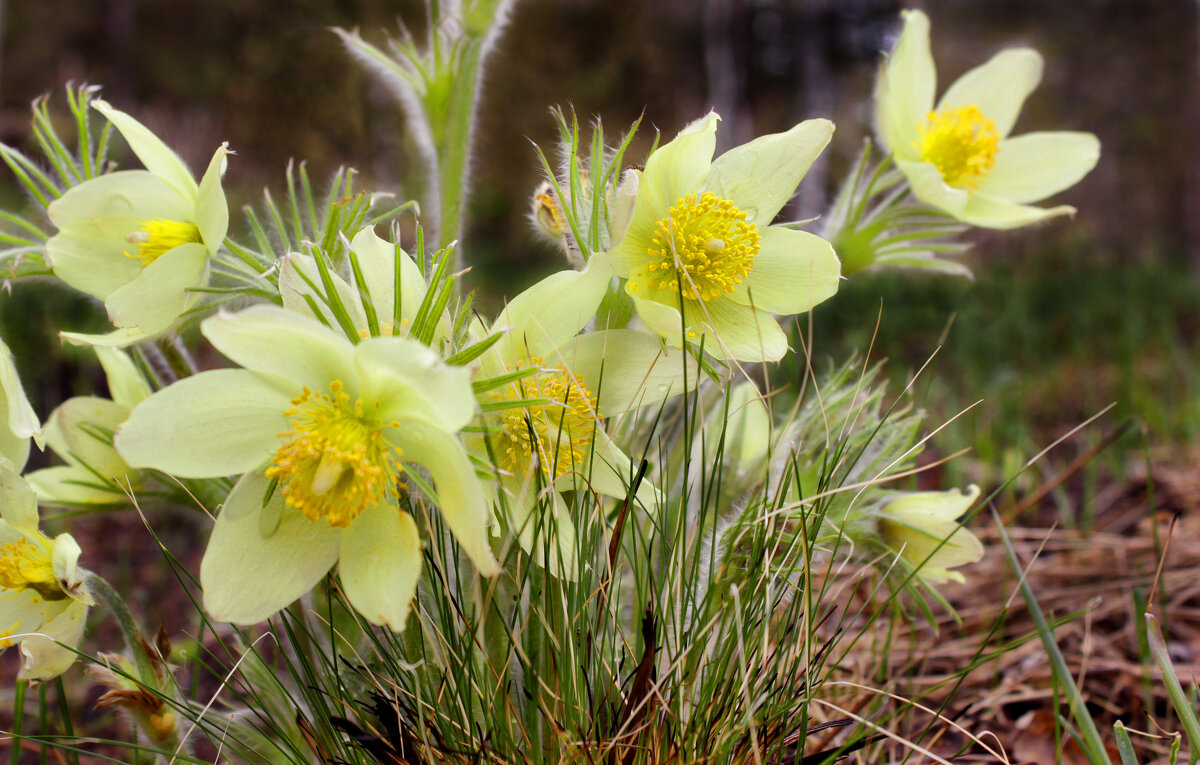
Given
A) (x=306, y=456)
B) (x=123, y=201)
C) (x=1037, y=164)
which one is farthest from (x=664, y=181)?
(x=1037, y=164)

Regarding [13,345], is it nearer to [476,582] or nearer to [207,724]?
[207,724]

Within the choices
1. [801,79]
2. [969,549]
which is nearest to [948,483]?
[969,549]

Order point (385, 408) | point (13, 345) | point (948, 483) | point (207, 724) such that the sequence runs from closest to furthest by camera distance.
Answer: point (385, 408)
point (207, 724)
point (948, 483)
point (13, 345)

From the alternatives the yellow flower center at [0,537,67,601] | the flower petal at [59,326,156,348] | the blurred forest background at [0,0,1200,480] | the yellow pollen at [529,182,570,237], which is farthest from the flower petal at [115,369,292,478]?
the blurred forest background at [0,0,1200,480]

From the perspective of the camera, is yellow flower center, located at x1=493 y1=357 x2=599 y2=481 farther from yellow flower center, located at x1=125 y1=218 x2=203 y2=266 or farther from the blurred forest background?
the blurred forest background

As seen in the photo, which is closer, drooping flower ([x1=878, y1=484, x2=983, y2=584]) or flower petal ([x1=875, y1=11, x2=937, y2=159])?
drooping flower ([x1=878, y1=484, x2=983, y2=584])

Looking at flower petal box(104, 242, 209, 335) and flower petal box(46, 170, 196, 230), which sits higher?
flower petal box(46, 170, 196, 230)

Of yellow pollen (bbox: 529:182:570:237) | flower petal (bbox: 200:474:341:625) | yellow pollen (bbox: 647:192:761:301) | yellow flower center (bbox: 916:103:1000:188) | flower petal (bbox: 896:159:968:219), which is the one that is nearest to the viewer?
flower petal (bbox: 200:474:341:625)
